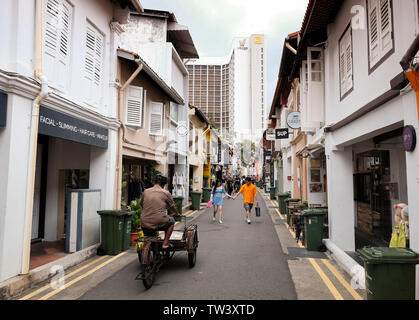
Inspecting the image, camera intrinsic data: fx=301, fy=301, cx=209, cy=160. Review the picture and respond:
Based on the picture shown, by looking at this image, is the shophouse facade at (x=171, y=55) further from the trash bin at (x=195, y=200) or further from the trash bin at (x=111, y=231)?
the trash bin at (x=111, y=231)

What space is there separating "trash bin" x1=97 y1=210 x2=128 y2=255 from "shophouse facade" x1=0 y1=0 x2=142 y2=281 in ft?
1.23

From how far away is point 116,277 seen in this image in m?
5.84

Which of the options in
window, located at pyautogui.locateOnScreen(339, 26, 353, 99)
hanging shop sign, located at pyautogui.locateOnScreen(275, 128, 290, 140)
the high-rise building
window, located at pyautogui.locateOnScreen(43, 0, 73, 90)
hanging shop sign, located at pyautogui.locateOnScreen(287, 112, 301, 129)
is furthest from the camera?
the high-rise building

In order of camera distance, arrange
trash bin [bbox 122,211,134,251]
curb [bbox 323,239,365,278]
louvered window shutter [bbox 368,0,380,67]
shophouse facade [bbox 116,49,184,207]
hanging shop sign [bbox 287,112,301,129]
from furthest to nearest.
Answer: hanging shop sign [bbox 287,112,301,129], shophouse facade [bbox 116,49,184,207], trash bin [bbox 122,211,134,251], curb [bbox 323,239,365,278], louvered window shutter [bbox 368,0,380,67]

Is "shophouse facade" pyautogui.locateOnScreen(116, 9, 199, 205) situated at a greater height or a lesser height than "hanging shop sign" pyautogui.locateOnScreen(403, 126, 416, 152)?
greater

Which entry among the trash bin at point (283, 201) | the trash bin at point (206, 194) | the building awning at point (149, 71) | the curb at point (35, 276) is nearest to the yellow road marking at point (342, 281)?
the curb at point (35, 276)

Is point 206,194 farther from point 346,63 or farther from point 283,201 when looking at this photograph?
point 346,63

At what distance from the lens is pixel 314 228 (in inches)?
316

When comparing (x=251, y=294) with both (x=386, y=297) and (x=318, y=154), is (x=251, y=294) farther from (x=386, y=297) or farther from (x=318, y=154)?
(x=318, y=154)

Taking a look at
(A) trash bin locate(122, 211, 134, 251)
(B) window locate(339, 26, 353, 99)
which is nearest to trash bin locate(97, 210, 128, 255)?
(A) trash bin locate(122, 211, 134, 251)

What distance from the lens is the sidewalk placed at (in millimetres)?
4902

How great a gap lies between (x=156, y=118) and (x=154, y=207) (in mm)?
7610

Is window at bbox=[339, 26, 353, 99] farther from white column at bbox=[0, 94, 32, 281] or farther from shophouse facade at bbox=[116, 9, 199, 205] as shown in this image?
shophouse facade at bbox=[116, 9, 199, 205]

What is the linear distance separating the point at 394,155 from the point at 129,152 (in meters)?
8.29
